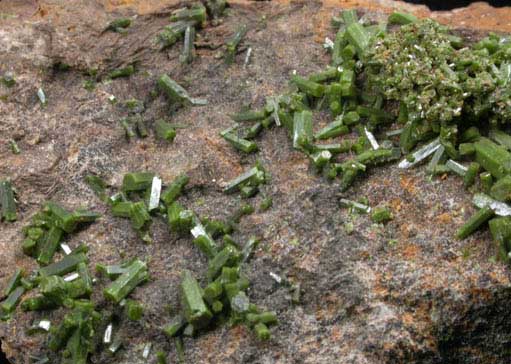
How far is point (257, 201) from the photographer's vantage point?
10.4 ft

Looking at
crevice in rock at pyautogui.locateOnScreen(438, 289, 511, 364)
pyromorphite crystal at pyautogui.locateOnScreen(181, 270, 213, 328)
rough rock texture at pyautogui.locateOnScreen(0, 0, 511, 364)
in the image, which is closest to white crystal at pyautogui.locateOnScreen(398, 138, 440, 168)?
rough rock texture at pyautogui.locateOnScreen(0, 0, 511, 364)

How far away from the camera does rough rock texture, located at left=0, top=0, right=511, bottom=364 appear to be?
2781 mm

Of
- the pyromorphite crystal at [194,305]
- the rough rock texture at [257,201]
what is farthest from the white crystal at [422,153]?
the pyromorphite crystal at [194,305]

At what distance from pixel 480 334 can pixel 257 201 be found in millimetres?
868

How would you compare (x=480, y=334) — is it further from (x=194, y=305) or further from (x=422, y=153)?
(x=194, y=305)

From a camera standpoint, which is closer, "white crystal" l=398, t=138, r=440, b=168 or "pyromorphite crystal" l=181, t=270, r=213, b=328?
"pyromorphite crystal" l=181, t=270, r=213, b=328

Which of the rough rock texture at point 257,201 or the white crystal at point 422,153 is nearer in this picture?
the rough rock texture at point 257,201

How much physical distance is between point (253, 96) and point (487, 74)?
927 mm

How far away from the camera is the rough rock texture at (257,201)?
2.78 meters

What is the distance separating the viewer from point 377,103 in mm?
3305

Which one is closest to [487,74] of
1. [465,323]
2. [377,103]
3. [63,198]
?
[377,103]

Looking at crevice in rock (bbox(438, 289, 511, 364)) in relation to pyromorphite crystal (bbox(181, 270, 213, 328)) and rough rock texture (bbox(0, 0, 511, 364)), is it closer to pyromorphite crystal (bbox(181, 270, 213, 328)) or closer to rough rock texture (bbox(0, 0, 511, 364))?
rough rock texture (bbox(0, 0, 511, 364))

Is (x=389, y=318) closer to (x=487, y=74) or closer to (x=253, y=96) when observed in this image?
(x=487, y=74)

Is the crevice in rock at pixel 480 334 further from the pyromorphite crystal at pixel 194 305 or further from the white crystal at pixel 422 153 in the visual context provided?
Result: the pyromorphite crystal at pixel 194 305
